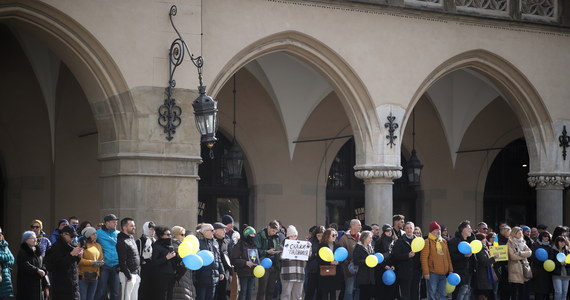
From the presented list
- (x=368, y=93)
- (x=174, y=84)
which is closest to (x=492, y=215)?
(x=368, y=93)

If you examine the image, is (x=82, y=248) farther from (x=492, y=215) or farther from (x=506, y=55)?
(x=492, y=215)

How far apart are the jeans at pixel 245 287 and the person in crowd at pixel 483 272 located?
11.1ft

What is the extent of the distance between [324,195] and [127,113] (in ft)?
24.3

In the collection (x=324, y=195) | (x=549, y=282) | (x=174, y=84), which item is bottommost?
(x=549, y=282)

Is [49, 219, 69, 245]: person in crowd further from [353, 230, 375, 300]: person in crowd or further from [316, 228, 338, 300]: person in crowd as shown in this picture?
[353, 230, 375, 300]: person in crowd

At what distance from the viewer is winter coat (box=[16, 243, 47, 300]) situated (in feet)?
38.9

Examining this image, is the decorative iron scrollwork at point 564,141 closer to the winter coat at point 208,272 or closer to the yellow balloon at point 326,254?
the yellow balloon at point 326,254

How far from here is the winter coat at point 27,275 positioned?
38.9 feet

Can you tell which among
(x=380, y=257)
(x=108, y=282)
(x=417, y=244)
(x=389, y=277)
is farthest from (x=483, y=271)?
(x=108, y=282)

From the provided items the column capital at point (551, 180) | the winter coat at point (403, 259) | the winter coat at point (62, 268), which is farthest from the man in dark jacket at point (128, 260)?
the column capital at point (551, 180)

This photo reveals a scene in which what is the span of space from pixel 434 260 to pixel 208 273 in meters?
3.34

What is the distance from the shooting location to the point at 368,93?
55.1 ft

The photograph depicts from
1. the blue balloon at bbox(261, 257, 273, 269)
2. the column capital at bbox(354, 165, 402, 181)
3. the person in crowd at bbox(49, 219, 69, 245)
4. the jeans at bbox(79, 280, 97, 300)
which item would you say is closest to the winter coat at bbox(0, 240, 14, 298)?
the jeans at bbox(79, 280, 97, 300)

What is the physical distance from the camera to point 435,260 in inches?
571
